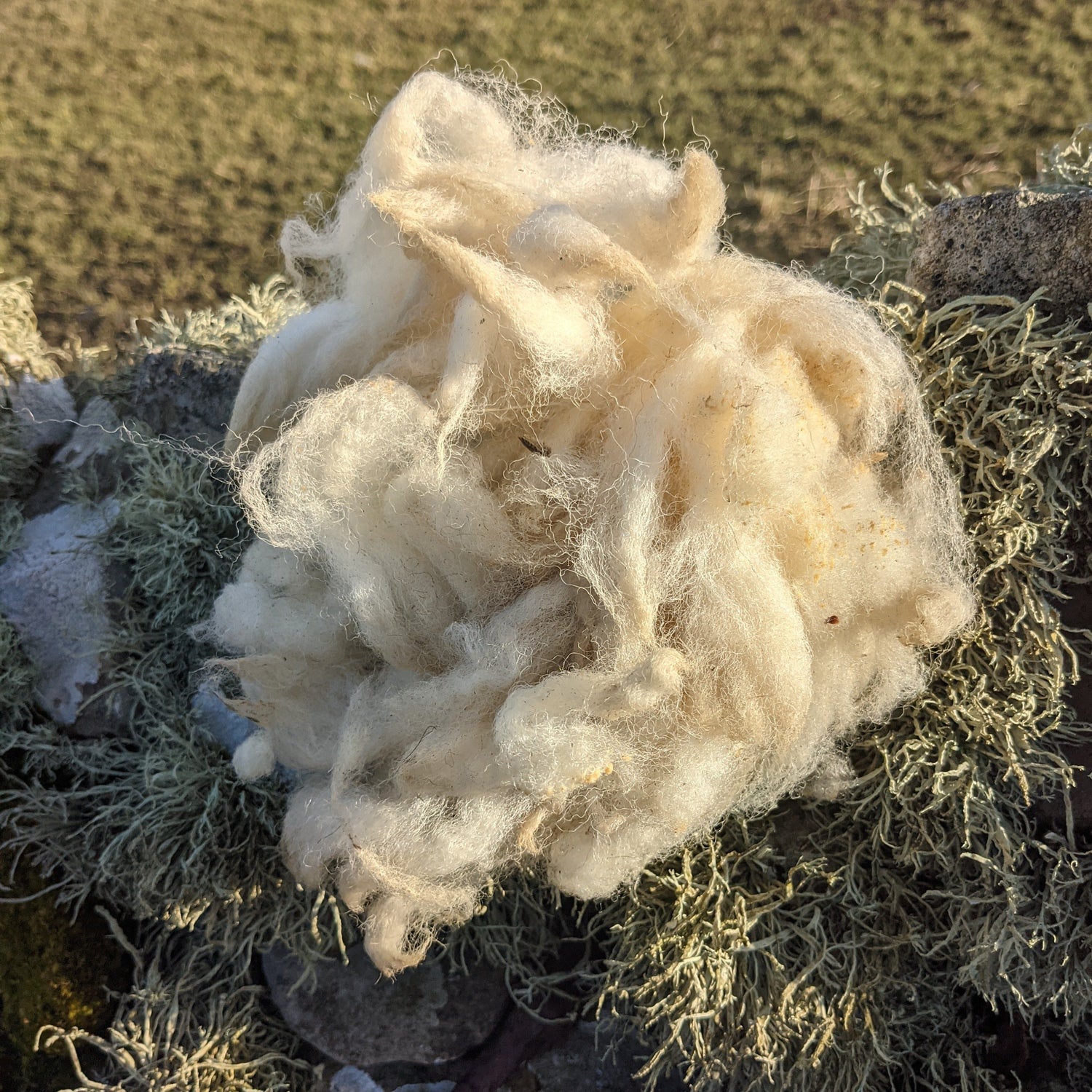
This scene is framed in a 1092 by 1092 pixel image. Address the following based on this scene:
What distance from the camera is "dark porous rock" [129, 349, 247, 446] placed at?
1.11 meters

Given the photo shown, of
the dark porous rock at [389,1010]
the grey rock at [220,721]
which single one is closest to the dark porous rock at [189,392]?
the grey rock at [220,721]

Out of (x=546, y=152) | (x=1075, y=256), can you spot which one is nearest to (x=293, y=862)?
(x=546, y=152)

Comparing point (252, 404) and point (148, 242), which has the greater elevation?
point (252, 404)

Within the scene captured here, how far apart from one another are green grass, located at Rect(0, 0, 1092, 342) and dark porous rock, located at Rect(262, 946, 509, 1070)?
123 cm

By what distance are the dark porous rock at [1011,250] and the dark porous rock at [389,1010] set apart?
0.97m

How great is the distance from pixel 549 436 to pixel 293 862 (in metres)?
0.52

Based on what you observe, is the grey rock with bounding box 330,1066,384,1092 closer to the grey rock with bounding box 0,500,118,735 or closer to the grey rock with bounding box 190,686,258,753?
the grey rock with bounding box 190,686,258,753

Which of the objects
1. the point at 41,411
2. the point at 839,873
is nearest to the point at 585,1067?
the point at 839,873

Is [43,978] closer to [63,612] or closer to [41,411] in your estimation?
[63,612]

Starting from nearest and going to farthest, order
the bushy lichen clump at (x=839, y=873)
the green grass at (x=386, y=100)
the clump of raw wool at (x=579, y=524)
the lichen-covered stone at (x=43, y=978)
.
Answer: the clump of raw wool at (x=579, y=524), the bushy lichen clump at (x=839, y=873), the lichen-covered stone at (x=43, y=978), the green grass at (x=386, y=100)

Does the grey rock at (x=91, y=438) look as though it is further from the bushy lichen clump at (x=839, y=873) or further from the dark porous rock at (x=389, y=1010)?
the dark porous rock at (x=389, y=1010)

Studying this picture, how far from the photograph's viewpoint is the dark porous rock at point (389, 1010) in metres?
0.98

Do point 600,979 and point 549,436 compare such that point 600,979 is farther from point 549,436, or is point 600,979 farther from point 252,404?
point 252,404

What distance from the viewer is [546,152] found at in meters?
0.82
